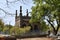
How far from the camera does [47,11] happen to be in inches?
1719

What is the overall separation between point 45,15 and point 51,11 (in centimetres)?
191

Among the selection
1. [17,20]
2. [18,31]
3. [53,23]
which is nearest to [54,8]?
[53,23]

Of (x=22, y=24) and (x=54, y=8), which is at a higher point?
(x=54, y=8)

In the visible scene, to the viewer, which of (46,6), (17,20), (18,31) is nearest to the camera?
(46,6)

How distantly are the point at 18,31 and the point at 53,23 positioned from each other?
1402 cm

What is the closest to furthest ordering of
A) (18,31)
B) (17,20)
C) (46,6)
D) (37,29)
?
(46,6), (18,31), (37,29), (17,20)

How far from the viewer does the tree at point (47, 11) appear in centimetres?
4256

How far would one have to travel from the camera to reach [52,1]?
43156mm

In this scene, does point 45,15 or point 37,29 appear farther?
point 37,29

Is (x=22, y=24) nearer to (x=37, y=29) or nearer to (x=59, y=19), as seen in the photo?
(x=37, y=29)

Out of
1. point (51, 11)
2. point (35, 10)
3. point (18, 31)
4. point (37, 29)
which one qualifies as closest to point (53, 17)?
point (51, 11)

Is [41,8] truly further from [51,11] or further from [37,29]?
[37,29]

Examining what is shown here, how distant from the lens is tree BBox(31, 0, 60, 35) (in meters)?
42.6

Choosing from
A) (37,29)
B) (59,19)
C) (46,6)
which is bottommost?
(37,29)
